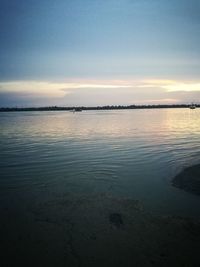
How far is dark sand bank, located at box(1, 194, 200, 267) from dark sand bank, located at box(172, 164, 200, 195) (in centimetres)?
293

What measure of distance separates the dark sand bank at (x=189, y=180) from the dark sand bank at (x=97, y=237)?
2.93 m

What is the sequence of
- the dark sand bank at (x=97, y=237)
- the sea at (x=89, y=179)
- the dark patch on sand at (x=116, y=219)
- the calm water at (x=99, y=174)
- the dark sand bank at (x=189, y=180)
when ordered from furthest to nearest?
A: the dark sand bank at (x=189, y=180) < the calm water at (x=99, y=174) < the sea at (x=89, y=179) < the dark patch on sand at (x=116, y=219) < the dark sand bank at (x=97, y=237)

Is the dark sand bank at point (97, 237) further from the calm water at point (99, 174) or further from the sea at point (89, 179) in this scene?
the calm water at point (99, 174)

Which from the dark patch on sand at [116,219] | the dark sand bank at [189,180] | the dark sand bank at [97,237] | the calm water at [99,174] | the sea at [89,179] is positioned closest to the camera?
the dark sand bank at [97,237]

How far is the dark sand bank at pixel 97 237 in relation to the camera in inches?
237

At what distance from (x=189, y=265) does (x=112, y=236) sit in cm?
210

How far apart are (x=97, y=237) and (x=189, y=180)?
6306 millimetres

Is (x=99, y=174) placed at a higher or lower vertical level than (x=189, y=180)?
lower

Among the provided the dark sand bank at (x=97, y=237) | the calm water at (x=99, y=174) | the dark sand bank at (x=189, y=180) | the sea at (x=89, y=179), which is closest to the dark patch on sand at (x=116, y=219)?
the dark sand bank at (x=97, y=237)

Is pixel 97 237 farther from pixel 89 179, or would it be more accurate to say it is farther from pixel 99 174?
pixel 99 174

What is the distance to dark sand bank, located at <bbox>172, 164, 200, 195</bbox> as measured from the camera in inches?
419

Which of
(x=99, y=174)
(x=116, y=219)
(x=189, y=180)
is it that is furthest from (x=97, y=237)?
(x=99, y=174)

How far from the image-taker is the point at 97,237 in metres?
7.00

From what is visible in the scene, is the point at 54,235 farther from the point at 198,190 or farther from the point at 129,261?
the point at 198,190
